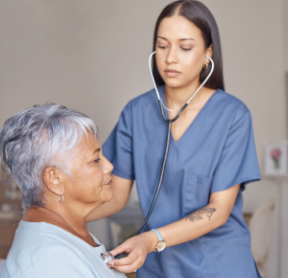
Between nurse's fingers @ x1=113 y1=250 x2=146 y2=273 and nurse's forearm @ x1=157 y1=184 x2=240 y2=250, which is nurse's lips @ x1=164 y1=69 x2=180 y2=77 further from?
nurse's fingers @ x1=113 y1=250 x2=146 y2=273

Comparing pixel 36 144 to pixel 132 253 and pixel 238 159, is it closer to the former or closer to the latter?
pixel 132 253

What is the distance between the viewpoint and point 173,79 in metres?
1.19

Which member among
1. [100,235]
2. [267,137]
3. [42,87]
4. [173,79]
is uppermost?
[173,79]

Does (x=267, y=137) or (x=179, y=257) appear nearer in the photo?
(x=179, y=257)

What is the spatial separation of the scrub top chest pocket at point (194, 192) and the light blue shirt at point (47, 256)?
1.30ft

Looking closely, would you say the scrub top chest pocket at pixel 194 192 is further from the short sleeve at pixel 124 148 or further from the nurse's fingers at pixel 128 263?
the nurse's fingers at pixel 128 263

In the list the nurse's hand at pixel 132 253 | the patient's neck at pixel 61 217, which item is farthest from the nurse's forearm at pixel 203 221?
the patient's neck at pixel 61 217

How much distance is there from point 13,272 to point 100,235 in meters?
2.48

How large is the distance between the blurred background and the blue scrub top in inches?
78.6

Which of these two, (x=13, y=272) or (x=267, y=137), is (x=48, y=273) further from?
(x=267, y=137)

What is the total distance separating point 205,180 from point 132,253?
→ 0.40 m

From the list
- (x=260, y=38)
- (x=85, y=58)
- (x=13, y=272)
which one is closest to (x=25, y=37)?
(x=85, y=58)

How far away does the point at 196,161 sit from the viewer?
120 cm

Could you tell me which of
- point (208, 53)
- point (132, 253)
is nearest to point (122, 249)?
point (132, 253)
